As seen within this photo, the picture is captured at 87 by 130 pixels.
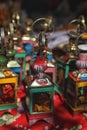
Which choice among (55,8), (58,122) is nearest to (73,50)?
(58,122)

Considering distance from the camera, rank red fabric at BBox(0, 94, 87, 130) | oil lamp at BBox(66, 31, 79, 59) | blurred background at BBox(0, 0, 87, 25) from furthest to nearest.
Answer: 1. blurred background at BBox(0, 0, 87, 25)
2. oil lamp at BBox(66, 31, 79, 59)
3. red fabric at BBox(0, 94, 87, 130)

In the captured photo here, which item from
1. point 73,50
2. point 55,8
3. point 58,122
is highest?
point 55,8

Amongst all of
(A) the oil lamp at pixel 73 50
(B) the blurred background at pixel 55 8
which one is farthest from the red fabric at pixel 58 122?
(B) the blurred background at pixel 55 8

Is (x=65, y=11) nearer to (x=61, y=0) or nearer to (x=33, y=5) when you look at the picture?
(x=61, y=0)

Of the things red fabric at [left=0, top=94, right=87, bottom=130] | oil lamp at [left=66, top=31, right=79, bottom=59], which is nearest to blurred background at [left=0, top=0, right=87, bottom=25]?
oil lamp at [left=66, top=31, right=79, bottom=59]

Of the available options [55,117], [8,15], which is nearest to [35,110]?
[55,117]

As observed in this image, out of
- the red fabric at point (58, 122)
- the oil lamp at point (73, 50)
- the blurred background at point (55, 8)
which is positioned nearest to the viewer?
the red fabric at point (58, 122)

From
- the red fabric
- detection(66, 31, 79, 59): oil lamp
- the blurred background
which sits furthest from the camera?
the blurred background

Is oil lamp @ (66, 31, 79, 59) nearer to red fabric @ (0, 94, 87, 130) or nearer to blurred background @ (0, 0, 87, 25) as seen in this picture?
red fabric @ (0, 94, 87, 130)

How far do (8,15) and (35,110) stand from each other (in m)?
1.33

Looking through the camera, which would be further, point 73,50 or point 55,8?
point 55,8

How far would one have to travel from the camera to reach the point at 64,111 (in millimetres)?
1274

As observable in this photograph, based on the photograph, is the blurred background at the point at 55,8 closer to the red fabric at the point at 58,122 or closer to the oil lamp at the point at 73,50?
the oil lamp at the point at 73,50

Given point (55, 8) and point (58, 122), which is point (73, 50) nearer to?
point (58, 122)
